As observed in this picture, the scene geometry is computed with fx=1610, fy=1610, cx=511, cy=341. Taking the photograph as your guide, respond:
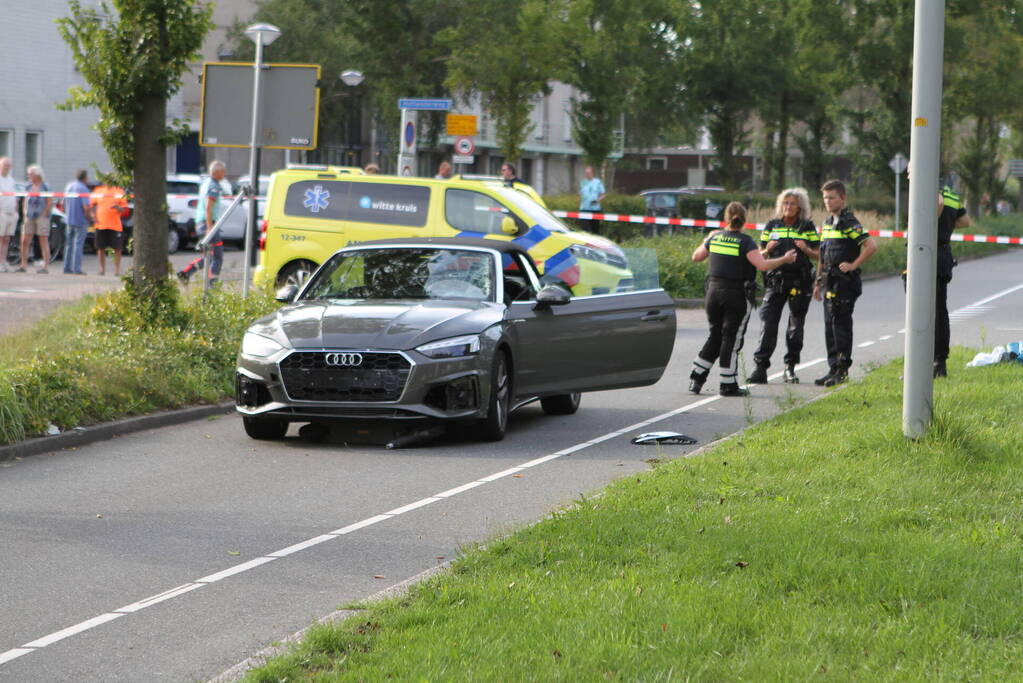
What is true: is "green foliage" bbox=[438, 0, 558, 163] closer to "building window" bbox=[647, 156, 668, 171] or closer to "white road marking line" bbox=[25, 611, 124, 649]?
"white road marking line" bbox=[25, 611, 124, 649]

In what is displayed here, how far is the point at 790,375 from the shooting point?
15.4 m

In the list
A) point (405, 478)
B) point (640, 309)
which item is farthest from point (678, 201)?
point (405, 478)

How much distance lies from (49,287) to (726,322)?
43.2ft

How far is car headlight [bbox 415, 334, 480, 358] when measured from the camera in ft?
35.3

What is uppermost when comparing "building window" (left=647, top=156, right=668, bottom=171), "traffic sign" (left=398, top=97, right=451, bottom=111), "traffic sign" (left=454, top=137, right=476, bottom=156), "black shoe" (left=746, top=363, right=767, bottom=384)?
"building window" (left=647, top=156, right=668, bottom=171)

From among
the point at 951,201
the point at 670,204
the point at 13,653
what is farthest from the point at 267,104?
the point at 670,204

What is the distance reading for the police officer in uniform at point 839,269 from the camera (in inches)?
563

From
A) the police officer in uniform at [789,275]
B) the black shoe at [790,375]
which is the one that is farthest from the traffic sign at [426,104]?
the black shoe at [790,375]

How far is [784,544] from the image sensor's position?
6.73m

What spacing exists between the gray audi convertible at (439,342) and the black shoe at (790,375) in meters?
2.66

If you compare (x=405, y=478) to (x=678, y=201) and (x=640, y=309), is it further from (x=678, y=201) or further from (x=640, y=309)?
(x=678, y=201)

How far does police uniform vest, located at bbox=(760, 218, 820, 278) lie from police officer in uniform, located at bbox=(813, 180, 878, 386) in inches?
5.8

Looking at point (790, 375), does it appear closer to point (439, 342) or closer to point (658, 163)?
point (439, 342)

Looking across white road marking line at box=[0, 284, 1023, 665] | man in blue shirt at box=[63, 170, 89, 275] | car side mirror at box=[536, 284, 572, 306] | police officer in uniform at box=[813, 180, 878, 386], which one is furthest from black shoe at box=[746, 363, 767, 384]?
man in blue shirt at box=[63, 170, 89, 275]
